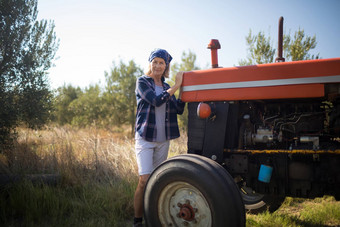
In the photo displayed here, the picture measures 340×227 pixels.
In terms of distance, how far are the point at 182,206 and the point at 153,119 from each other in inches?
38.0

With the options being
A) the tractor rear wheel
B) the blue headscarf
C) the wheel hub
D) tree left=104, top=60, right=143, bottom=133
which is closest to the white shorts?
the tractor rear wheel

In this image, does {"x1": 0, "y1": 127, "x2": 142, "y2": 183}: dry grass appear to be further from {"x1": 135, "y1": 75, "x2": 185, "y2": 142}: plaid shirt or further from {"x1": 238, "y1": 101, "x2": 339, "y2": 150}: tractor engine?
{"x1": 238, "y1": 101, "x2": 339, "y2": 150}: tractor engine

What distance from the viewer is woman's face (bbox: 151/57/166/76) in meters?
2.77

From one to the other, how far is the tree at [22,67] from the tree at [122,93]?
918cm

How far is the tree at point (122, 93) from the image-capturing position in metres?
15.9

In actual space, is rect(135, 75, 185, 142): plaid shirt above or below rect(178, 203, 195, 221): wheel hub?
above

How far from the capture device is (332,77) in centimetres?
203

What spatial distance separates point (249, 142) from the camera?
8.31 feet

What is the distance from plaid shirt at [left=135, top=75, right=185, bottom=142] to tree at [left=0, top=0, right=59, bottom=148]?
3815 millimetres

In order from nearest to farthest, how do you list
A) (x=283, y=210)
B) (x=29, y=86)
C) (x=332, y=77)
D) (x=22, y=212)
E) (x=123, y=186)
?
(x=332, y=77) → (x=22, y=212) → (x=283, y=210) → (x=123, y=186) → (x=29, y=86)

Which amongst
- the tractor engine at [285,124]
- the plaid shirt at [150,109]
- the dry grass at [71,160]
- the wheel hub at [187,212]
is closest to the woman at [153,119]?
the plaid shirt at [150,109]

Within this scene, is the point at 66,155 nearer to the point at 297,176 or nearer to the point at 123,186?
the point at 123,186

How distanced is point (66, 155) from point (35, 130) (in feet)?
7.57

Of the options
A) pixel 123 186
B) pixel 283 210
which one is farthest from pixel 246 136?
pixel 123 186
